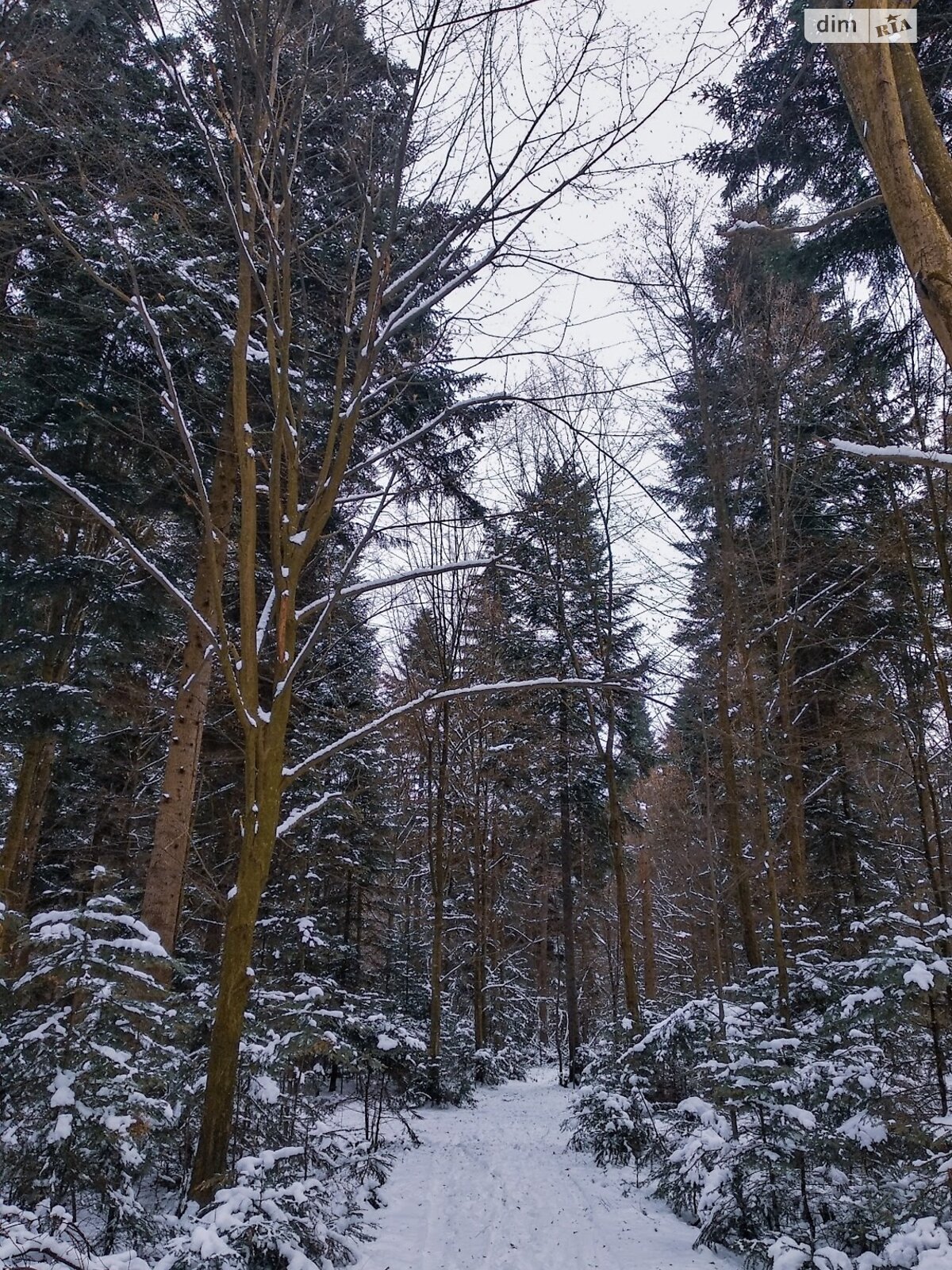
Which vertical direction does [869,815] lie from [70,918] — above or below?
above

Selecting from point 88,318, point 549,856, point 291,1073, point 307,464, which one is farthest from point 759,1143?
point 549,856

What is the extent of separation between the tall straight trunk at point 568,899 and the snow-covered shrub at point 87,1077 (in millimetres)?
11437

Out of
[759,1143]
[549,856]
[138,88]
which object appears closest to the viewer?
[759,1143]

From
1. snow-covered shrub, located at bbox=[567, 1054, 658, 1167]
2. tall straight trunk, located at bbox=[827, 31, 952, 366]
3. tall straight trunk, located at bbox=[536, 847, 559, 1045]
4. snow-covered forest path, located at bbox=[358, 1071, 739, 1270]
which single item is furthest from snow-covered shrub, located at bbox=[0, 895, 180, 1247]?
tall straight trunk, located at bbox=[536, 847, 559, 1045]

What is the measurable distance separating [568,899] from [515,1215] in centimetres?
1022

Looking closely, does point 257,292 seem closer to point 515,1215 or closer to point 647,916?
point 515,1215

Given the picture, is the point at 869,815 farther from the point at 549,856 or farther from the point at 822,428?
the point at 549,856

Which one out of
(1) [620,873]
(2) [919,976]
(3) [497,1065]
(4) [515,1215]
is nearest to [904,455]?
(2) [919,976]

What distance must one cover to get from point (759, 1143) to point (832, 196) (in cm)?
790

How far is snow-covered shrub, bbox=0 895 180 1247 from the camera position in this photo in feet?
10.9

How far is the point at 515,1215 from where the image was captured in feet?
18.9

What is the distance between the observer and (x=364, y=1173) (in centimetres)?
619

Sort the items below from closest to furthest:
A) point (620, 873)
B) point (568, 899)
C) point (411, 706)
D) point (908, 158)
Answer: point (908, 158), point (411, 706), point (620, 873), point (568, 899)

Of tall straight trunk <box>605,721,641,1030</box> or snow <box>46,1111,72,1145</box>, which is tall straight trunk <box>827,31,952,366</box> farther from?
tall straight trunk <box>605,721,641,1030</box>
